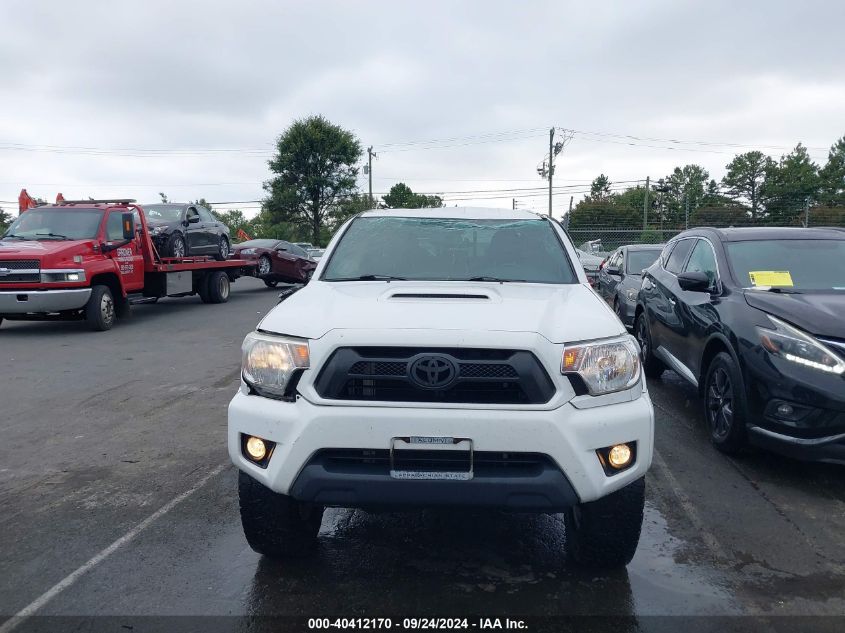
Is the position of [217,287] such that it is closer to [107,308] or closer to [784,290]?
[107,308]

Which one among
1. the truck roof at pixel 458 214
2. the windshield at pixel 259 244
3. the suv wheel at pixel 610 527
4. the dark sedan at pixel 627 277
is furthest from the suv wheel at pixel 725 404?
the windshield at pixel 259 244

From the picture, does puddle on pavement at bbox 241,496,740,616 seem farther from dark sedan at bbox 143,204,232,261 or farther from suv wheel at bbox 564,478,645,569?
dark sedan at bbox 143,204,232,261

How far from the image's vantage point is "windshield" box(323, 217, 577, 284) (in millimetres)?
3957

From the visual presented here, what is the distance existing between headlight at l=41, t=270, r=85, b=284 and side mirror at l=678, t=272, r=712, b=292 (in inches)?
385

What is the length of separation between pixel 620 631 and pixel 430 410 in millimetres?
1160

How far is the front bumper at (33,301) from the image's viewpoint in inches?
436

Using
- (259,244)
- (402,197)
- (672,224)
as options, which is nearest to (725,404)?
(259,244)

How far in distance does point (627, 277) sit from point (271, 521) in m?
8.56

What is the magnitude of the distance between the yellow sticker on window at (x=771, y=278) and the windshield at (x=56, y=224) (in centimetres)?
1092

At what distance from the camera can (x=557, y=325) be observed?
2.94 meters

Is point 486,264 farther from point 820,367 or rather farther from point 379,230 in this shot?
point 820,367

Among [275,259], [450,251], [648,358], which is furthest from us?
[275,259]

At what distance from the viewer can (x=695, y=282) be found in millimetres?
5383

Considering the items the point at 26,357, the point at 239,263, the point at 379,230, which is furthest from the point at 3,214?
the point at 379,230
